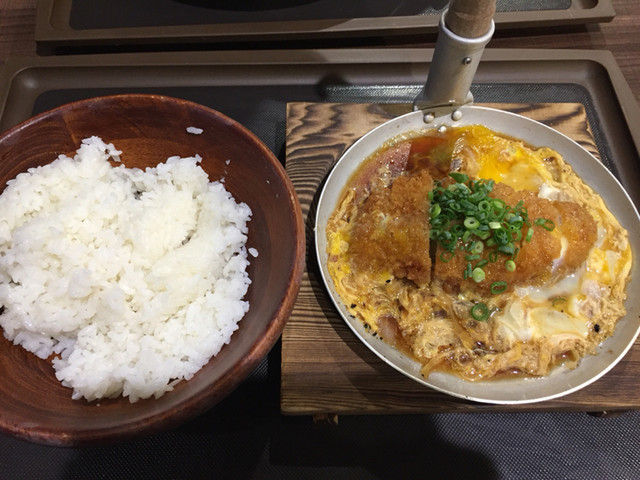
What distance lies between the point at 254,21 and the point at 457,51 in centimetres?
134

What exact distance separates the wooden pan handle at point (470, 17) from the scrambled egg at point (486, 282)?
61cm

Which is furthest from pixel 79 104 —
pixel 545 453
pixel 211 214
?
pixel 545 453

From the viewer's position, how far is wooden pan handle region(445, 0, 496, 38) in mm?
1677

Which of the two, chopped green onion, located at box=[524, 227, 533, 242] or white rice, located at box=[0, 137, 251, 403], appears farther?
chopped green onion, located at box=[524, 227, 533, 242]

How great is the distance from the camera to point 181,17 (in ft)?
8.75

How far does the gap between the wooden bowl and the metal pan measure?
415 mm

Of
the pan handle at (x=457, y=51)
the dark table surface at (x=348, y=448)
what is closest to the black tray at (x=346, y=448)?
the dark table surface at (x=348, y=448)

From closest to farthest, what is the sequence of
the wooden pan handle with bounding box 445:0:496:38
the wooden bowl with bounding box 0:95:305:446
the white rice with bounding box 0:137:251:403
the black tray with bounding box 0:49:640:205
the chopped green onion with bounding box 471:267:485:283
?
Result: 1. the wooden bowl with bounding box 0:95:305:446
2. the white rice with bounding box 0:137:251:403
3. the wooden pan handle with bounding box 445:0:496:38
4. the chopped green onion with bounding box 471:267:485:283
5. the black tray with bounding box 0:49:640:205

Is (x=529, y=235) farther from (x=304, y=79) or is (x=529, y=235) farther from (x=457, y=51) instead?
(x=304, y=79)

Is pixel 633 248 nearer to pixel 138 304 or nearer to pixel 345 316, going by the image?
pixel 345 316

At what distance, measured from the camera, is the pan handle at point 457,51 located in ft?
5.63

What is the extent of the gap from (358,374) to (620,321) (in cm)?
115

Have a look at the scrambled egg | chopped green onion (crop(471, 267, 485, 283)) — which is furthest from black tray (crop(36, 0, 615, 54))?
chopped green onion (crop(471, 267, 485, 283))

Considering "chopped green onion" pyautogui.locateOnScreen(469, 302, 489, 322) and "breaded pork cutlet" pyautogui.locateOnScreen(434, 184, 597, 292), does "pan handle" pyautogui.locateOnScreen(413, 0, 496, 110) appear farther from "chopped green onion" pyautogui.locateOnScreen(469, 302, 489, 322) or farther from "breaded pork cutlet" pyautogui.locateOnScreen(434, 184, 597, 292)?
"chopped green onion" pyautogui.locateOnScreen(469, 302, 489, 322)
